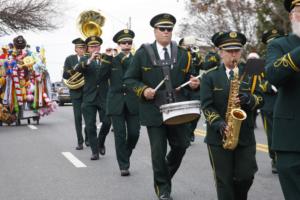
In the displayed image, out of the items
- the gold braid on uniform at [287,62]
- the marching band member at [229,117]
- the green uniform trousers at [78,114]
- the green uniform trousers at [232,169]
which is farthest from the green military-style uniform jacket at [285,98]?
the green uniform trousers at [78,114]

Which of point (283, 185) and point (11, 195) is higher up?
point (283, 185)

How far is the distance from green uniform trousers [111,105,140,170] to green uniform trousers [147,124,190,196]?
1.85 metres

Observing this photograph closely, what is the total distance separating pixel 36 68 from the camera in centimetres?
2005

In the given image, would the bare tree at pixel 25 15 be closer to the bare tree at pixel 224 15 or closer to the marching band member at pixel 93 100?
the bare tree at pixel 224 15

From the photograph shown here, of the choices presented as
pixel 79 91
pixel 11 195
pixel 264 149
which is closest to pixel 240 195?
pixel 11 195

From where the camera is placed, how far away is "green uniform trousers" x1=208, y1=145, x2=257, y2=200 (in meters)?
5.88

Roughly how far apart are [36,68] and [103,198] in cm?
1271

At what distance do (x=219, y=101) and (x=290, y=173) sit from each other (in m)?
1.65

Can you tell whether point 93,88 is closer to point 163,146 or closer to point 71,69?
point 71,69

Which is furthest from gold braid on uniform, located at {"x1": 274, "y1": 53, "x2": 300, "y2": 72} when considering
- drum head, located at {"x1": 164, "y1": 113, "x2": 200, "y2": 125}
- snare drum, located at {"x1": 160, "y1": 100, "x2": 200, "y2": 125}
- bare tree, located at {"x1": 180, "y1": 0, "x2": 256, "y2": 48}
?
bare tree, located at {"x1": 180, "y1": 0, "x2": 256, "y2": 48}

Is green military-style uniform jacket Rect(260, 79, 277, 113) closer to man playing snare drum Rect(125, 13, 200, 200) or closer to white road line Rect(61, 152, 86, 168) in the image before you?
man playing snare drum Rect(125, 13, 200, 200)

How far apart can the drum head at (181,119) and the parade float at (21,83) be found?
12.8m

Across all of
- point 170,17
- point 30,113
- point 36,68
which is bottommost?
point 30,113

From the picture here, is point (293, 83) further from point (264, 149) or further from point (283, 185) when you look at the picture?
point (264, 149)
